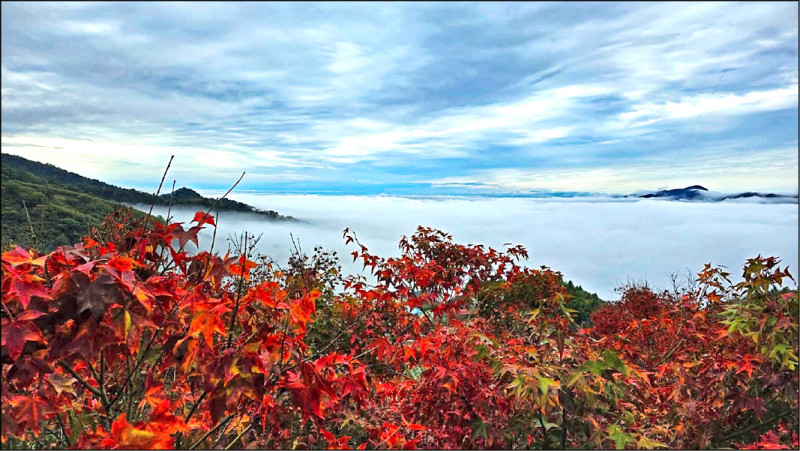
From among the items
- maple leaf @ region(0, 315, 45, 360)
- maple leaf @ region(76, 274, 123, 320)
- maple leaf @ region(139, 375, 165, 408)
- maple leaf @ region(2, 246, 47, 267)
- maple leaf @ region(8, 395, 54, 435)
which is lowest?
maple leaf @ region(139, 375, 165, 408)

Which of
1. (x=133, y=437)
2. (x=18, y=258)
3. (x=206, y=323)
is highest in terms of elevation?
(x=18, y=258)

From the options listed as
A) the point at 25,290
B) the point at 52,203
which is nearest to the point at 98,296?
the point at 25,290

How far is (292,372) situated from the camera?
2.49 m

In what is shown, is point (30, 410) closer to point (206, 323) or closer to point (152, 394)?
point (152, 394)

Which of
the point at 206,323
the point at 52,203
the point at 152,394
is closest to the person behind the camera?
the point at 206,323

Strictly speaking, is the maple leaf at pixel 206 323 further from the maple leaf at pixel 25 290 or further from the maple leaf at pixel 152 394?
the maple leaf at pixel 152 394

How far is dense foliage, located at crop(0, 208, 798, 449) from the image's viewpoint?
1947 millimetres

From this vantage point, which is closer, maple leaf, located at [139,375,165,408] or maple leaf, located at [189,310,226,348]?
maple leaf, located at [189,310,226,348]

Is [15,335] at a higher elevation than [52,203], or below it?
below

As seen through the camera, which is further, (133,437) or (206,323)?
(206,323)

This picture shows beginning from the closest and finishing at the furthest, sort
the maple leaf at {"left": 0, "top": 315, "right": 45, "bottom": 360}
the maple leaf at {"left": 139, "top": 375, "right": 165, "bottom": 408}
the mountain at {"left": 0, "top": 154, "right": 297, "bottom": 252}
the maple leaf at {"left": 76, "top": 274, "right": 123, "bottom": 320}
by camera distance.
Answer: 1. the maple leaf at {"left": 0, "top": 315, "right": 45, "bottom": 360}
2. the maple leaf at {"left": 76, "top": 274, "right": 123, "bottom": 320}
3. the maple leaf at {"left": 139, "top": 375, "right": 165, "bottom": 408}
4. the mountain at {"left": 0, "top": 154, "right": 297, "bottom": 252}

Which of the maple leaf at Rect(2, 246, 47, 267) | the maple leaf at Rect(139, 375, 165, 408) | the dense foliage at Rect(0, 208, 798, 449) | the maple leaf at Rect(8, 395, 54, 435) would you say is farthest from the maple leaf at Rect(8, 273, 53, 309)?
the maple leaf at Rect(139, 375, 165, 408)

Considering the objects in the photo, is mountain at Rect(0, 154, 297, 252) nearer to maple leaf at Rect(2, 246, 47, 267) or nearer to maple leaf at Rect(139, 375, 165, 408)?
maple leaf at Rect(2, 246, 47, 267)

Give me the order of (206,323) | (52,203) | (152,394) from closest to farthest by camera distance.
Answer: (206,323) < (152,394) < (52,203)
